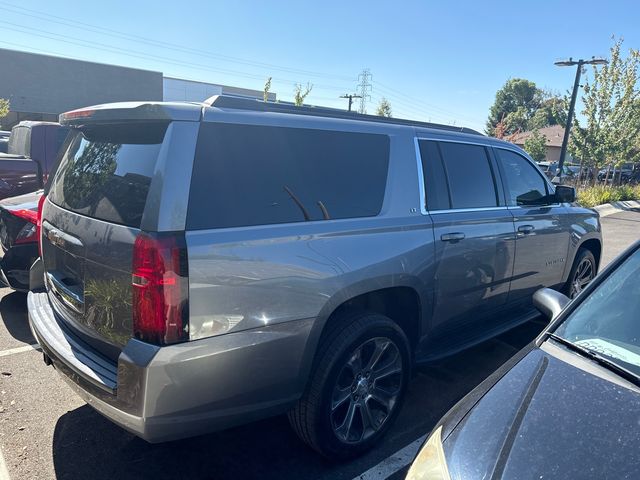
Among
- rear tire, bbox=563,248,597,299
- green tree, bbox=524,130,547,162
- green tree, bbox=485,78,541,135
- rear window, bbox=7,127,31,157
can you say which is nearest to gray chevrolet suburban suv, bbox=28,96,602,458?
rear tire, bbox=563,248,597,299

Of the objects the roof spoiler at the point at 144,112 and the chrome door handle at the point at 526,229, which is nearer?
the roof spoiler at the point at 144,112

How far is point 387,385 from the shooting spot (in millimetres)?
3070

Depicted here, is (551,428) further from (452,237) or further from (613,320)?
(452,237)

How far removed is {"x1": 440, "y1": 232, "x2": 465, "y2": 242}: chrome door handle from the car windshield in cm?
107

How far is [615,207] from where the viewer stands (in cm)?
1916

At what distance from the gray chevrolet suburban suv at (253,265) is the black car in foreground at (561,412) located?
961 millimetres

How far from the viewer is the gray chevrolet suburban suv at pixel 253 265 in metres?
2.12

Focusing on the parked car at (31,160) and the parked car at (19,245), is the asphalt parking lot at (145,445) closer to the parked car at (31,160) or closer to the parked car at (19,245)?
the parked car at (19,245)

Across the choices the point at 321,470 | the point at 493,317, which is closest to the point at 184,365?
the point at 321,470

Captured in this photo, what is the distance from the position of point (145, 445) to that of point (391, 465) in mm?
1492

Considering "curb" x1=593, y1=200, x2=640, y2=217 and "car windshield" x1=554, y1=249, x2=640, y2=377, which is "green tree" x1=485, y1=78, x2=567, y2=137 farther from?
"car windshield" x1=554, y1=249, x2=640, y2=377

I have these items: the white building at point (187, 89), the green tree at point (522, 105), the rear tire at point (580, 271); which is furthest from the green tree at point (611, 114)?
the green tree at point (522, 105)

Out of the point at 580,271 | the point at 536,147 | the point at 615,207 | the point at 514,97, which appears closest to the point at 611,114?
the point at 615,207

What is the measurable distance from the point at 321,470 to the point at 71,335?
1630 mm
